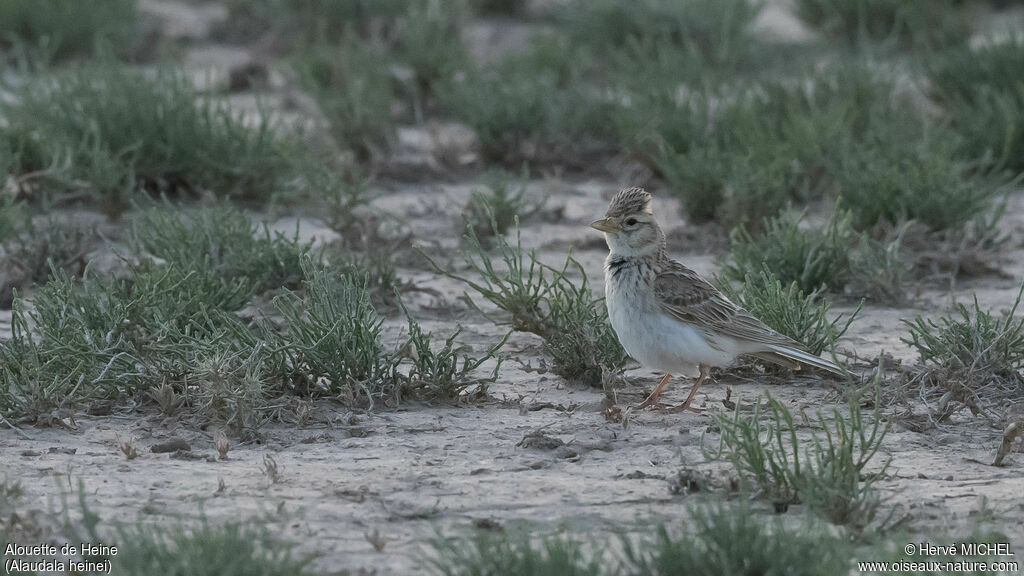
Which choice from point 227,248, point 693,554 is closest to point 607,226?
point 227,248

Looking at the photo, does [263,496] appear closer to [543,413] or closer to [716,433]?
[543,413]

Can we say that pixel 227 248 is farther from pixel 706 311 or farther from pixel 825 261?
pixel 825 261

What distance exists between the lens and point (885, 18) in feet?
38.9

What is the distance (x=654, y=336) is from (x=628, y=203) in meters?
0.60

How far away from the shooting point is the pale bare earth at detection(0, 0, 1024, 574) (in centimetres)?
397

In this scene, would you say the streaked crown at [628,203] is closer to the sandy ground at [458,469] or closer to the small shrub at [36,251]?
the sandy ground at [458,469]

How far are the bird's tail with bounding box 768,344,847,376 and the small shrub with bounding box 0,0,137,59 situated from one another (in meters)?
7.06

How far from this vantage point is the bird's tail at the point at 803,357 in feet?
16.2

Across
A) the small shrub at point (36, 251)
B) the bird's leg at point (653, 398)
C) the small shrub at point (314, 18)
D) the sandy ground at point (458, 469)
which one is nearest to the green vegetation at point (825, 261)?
the sandy ground at point (458, 469)

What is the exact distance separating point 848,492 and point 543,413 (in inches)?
55.3

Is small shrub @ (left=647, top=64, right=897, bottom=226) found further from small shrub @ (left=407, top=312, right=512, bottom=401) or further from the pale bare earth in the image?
small shrub @ (left=407, top=312, right=512, bottom=401)

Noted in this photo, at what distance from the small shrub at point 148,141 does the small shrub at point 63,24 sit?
116 inches

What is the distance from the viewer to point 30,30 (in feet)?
35.2

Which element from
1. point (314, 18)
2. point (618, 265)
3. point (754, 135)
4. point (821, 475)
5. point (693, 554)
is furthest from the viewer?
point (314, 18)
